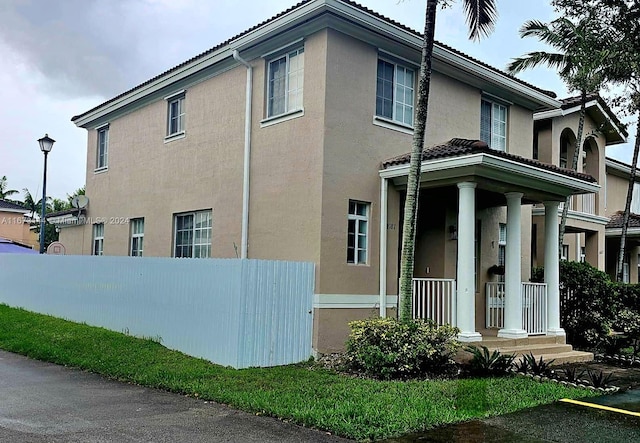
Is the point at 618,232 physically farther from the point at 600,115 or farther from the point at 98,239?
the point at 98,239

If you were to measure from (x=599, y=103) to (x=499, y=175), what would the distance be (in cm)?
1170

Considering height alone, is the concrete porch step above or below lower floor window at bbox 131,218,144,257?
below

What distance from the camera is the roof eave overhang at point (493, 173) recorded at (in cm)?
1110

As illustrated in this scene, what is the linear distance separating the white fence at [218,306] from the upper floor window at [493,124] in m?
6.95

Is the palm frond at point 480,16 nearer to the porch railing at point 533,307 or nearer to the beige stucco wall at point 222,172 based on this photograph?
the beige stucco wall at point 222,172

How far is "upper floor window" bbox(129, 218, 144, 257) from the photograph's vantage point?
17969 millimetres

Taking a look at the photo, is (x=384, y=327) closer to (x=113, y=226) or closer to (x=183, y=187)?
(x=183, y=187)

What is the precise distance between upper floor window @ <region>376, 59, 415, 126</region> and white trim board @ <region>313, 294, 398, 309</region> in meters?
3.84

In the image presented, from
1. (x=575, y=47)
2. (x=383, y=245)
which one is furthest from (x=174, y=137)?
(x=575, y=47)

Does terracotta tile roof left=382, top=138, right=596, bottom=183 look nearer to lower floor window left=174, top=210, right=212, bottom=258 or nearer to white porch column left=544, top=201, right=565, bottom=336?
white porch column left=544, top=201, right=565, bottom=336

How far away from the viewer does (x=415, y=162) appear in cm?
1050

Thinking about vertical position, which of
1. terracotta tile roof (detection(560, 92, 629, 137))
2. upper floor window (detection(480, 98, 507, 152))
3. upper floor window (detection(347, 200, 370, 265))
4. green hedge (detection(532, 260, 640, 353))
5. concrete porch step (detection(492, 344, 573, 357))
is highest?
terracotta tile roof (detection(560, 92, 629, 137))

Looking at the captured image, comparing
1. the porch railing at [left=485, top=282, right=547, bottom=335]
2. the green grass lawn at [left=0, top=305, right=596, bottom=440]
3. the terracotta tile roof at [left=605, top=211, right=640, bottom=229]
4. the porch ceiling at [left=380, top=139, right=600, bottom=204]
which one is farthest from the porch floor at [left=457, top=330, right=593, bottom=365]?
the terracotta tile roof at [left=605, top=211, right=640, bottom=229]

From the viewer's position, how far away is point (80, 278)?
15625 millimetres
